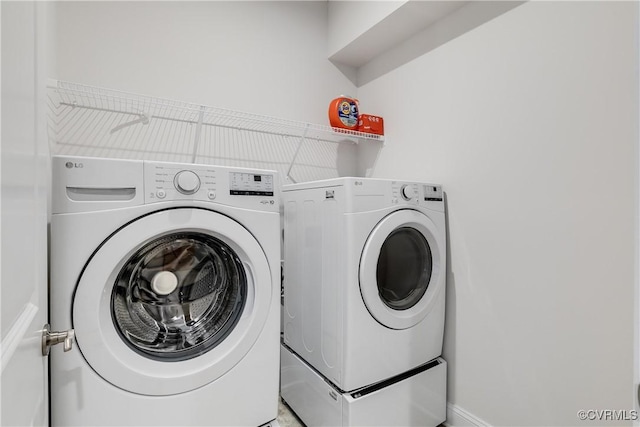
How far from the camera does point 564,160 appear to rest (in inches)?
51.9

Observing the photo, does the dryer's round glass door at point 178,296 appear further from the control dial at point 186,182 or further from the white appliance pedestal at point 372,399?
the white appliance pedestal at point 372,399

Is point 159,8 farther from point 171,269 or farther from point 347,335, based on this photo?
point 347,335

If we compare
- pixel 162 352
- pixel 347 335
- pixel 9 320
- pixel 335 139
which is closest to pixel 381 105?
pixel 335 139

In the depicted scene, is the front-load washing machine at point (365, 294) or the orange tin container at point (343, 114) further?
the orange tin container at point (343, 114)

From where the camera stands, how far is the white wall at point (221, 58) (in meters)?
1.65

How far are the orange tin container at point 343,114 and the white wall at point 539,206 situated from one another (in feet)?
1.62

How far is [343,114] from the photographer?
2.13m

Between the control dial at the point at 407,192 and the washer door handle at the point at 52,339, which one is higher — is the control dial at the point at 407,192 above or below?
above

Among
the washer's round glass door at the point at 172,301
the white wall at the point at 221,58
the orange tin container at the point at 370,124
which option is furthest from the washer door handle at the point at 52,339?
the orange tin container at the point at 370,124

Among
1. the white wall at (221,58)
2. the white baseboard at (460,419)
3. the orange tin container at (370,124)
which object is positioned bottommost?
the white baseboard at (460,419)

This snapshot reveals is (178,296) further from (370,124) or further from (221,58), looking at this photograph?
(370,124)

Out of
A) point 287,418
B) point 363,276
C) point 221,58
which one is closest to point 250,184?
point 363,276

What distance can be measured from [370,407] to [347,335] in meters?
0.35

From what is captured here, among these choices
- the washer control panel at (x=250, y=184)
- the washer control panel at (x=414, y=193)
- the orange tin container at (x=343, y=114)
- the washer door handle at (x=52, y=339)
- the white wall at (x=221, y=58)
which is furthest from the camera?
the orange tin container at (x=343, y=114)
